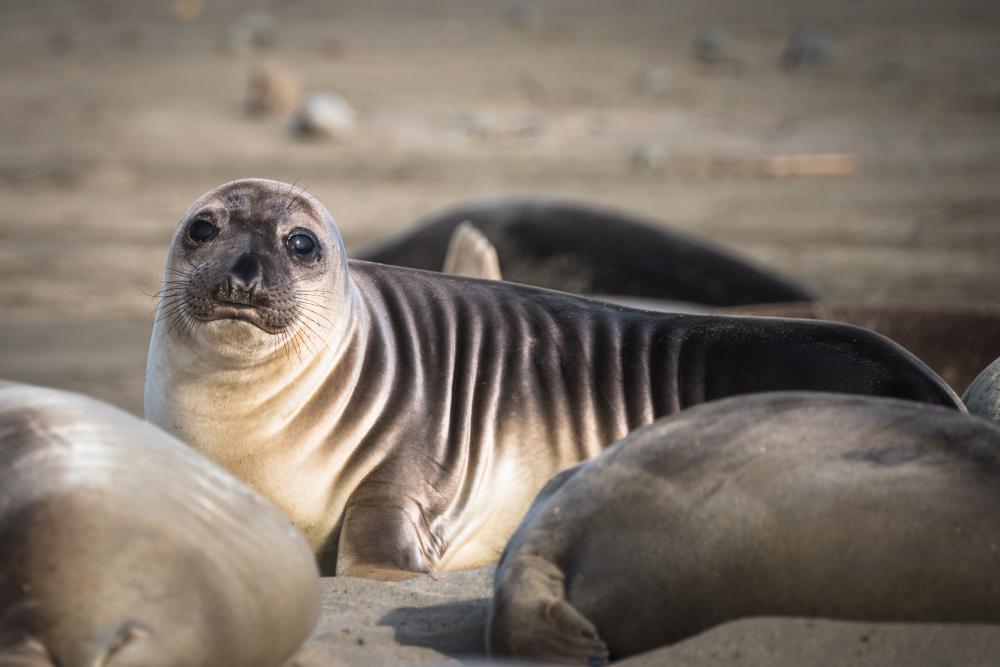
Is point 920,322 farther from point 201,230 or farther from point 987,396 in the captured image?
point 201,230

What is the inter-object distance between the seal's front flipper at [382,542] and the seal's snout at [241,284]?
0.53 meters

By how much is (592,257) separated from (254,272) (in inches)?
155

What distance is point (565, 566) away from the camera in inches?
103

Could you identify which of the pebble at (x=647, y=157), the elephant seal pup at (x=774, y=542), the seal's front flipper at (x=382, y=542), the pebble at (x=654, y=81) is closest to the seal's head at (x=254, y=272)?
the seal's front flipper at (x=382, y=542)

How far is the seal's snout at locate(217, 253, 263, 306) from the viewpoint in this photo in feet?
11.8

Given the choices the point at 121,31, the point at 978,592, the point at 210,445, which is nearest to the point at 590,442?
the point at 210,445

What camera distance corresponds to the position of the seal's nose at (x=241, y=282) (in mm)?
3607

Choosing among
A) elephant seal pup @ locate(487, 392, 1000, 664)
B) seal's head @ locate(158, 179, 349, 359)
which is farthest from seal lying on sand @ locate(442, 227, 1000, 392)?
elephant seal pup @ locate(487, 392, 1000, 664)

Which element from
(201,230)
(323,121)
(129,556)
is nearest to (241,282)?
(201,230)

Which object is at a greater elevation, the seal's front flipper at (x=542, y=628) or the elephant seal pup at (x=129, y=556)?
the elephant seal pup at (x=129, y=556)

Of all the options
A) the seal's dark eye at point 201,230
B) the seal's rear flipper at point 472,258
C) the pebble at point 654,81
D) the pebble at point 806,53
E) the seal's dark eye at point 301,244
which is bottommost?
the seal's rear flipper at point 472,258

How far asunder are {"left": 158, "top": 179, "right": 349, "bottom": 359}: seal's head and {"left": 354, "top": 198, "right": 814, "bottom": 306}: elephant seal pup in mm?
3400

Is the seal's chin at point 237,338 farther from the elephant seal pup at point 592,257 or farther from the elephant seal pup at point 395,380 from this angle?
the elephant seal pup at point 592,257

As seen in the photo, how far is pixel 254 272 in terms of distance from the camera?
3.65 m
